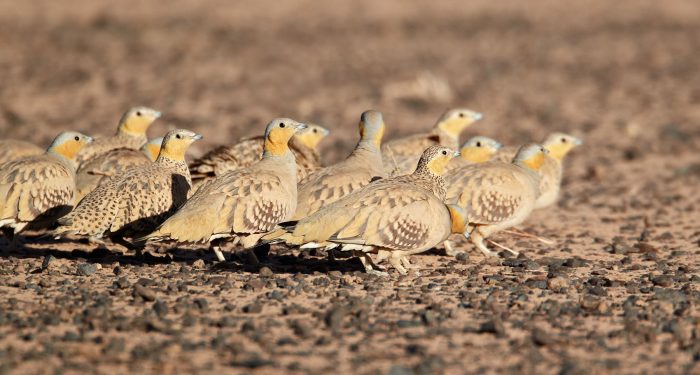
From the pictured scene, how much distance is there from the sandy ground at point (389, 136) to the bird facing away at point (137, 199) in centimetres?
36

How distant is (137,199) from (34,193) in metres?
0.95

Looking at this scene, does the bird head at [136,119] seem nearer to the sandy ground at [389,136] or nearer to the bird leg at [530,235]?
the sandy ground at [389,136]

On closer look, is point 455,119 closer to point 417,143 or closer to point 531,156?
point 417,143

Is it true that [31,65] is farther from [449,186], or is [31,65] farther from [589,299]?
[589,299]

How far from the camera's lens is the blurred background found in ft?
61.6

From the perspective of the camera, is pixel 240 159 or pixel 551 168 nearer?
pixel 240 159

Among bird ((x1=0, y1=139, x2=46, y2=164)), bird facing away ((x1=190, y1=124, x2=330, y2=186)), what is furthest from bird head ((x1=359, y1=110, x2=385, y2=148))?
bird ((x1=0, y1=139, x2=46, y2=164))

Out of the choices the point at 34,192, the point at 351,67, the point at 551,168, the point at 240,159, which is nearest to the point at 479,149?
the point at 551,168

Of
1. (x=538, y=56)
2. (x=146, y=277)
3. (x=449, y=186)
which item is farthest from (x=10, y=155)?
(x=538, y=56)

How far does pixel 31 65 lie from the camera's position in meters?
23.3

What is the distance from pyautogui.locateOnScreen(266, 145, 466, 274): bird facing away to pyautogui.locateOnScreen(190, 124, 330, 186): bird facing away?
2158 mm

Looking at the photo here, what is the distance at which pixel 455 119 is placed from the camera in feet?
41.1

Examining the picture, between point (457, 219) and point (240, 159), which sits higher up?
point (240, 159)

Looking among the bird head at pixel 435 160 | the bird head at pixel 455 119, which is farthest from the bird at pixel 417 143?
the bird head at pixel 435 160
